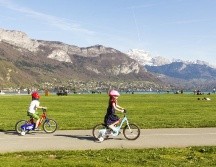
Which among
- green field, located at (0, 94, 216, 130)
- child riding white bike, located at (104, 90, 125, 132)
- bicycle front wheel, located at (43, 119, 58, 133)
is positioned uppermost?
child riding white bike, located at (104, 90, 125, 132)

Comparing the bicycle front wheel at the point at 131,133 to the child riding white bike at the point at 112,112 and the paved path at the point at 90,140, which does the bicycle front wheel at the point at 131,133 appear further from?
the child riding white bike at the point at 112,112

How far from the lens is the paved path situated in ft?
59.6

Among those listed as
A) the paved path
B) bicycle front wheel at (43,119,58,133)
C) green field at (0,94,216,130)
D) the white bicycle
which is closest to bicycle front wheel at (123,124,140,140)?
the white bicycle

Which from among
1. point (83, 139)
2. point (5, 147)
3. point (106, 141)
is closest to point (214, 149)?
point (106, 141)

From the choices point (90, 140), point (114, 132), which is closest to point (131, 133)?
point (114, 132)

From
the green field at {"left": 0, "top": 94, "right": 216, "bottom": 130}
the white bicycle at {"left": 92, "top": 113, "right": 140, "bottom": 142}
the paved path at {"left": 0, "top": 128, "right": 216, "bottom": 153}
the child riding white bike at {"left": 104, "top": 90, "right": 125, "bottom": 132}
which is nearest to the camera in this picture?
the paved path at {"left": 0, "top": 128, "right": 216, "bottom": 153}

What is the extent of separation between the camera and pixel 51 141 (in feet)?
64.7

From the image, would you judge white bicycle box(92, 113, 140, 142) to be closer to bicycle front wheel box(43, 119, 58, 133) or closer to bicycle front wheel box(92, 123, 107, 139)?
bicycle front wheel box(92, 123, 107, 139)

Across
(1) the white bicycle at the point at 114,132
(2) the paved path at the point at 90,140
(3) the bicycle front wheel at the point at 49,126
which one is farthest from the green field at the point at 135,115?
(1) the white bicycle at the point at 114,132

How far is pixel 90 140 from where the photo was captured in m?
20.3

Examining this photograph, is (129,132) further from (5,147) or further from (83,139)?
(5,147)

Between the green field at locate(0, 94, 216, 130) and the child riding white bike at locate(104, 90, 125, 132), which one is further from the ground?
the child riding white bike at locate(104, 90, 125, 132)

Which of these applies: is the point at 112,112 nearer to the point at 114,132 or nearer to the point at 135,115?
the point at 114,132

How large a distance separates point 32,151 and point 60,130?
8.19 m
